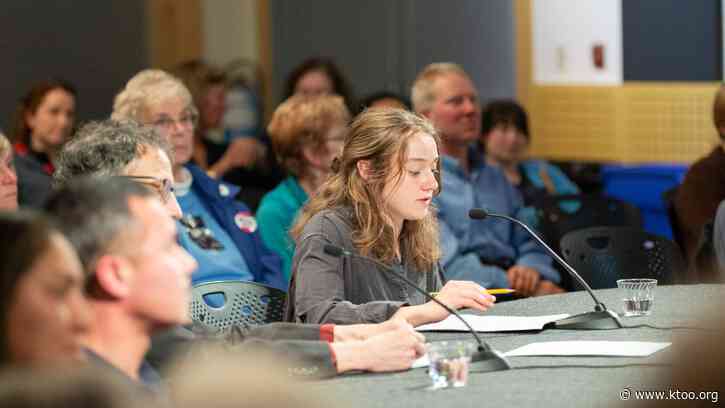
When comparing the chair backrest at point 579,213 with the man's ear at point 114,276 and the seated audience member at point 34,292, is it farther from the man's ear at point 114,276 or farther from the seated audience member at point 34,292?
the seated audience member at point 34,292

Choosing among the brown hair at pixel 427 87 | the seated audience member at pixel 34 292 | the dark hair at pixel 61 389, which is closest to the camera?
the dark hair at pixel 61 389

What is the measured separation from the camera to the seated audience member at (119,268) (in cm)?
174

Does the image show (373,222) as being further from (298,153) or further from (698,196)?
(698,196)

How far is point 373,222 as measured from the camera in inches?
127

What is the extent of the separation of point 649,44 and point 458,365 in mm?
5057

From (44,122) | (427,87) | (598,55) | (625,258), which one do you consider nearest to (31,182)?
(44,122)

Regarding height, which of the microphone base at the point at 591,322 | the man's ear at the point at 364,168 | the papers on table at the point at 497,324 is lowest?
the papers on table at the point at 497,324

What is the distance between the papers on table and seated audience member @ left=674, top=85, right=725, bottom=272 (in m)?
1.63

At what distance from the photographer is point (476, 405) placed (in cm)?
217

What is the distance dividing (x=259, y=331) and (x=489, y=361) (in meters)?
0.54

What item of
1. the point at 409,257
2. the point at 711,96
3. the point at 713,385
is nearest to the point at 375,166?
the point at 409,257

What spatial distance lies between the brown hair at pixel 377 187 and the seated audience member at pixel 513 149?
2.62 m

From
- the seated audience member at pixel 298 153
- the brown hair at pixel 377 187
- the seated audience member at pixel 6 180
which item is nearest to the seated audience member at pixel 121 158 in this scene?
the brown hair at pixel 377 187

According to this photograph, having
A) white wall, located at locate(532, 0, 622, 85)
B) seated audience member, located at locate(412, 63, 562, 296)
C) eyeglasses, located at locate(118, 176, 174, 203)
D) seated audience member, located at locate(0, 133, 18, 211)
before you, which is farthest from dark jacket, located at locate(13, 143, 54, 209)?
white wall, located at locate(532, 0, 622, 85)
